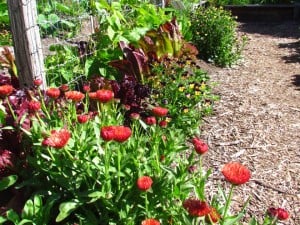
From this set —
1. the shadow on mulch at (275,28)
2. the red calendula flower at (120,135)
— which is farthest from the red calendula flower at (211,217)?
the shadow on mulch at (275,28)

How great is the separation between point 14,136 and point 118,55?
199 centimetres

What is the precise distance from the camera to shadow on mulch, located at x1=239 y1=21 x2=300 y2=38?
323 inches

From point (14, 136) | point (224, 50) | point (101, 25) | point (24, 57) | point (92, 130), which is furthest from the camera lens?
point (224, 50)

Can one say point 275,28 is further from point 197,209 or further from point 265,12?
point 197,209

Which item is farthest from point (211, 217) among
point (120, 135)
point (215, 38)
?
point (215, 38)

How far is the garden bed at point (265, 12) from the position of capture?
9.80 meters

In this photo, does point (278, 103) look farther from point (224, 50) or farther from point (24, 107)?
point (24, 107)

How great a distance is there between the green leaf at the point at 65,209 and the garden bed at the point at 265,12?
29.1 feet

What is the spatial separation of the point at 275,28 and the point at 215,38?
11.8 feet

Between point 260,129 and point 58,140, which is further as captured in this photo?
point 260,129

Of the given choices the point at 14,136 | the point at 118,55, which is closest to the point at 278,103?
the point at 118,55

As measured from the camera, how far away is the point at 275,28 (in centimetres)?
885

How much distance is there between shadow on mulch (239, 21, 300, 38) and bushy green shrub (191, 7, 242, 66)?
2572 mm

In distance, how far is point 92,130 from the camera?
7.34 ft
